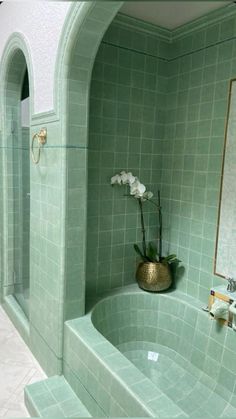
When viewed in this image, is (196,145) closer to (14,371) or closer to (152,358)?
(152,358)

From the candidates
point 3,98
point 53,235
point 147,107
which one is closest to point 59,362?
point 53,235

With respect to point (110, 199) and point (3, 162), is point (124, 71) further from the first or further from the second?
point (3, 162)

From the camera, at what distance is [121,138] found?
2164 mm

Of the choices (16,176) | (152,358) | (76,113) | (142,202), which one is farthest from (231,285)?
(16,176)

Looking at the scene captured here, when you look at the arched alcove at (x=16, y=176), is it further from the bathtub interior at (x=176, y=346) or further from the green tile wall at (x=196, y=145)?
the green tile wall at (x=196, y=145)

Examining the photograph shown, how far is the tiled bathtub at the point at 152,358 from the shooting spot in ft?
4.31

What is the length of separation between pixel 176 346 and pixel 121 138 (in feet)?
4.83

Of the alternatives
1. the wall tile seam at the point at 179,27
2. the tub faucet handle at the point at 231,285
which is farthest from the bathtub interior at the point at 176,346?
the wall tile seam at the point at 179,27

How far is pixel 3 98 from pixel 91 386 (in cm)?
215

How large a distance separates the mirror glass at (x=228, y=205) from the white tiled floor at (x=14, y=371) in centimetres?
137

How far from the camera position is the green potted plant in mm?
2129

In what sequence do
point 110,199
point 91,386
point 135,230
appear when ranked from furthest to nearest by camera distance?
1. point 135,230
2. point 110,199
3. point 91,386

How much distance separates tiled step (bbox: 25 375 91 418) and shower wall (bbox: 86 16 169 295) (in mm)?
636

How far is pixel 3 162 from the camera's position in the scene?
259 cm
